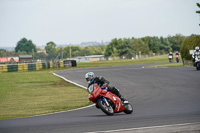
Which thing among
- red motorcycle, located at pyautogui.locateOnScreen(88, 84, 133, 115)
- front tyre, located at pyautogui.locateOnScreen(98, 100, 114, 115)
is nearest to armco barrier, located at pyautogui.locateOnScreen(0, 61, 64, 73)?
Result: red motorcycle, located at pyautogui.locateOnScreen(88, 84, 133, 115)

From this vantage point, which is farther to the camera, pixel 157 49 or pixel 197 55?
pixel 157 49

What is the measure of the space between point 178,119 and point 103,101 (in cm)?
284

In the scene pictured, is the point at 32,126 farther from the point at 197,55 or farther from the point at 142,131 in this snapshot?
the point at 197,55

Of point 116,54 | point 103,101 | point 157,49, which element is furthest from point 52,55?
point 103,101

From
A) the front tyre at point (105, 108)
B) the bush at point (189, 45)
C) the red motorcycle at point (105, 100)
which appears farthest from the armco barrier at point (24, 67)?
the front tyre at point (105, 108)

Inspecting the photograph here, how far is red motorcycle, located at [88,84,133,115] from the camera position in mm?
12250

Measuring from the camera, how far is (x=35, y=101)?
20.7 metres

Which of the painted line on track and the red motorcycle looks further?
the red motorcycle

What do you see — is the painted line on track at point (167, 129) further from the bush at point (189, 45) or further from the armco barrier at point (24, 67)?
the armco barrier at point (24, 67)

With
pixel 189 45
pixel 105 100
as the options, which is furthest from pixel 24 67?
pixel 105 100

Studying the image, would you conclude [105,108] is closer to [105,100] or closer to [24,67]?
[105,100]

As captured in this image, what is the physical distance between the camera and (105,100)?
12289 mm

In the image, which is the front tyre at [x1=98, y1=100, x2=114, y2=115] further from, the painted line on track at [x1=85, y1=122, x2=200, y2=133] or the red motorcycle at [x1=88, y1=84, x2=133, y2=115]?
the painted line on track at [x1=85, y1=122, x2=200, y2=133]

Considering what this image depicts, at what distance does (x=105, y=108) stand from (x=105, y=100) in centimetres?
22
